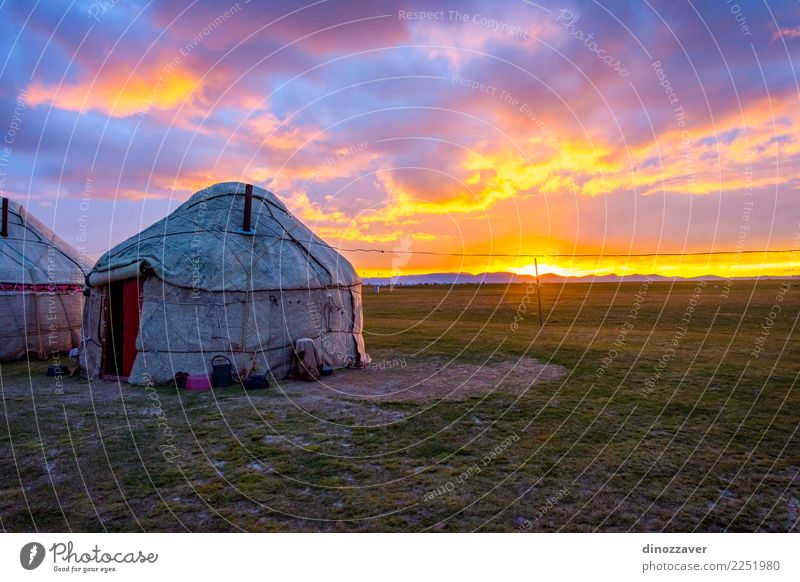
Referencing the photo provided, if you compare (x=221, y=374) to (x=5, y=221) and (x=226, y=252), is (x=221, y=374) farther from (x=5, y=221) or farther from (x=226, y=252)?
(x=5, y=221)

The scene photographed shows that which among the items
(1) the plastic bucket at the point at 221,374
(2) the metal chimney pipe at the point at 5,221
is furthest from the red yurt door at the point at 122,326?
(2) the metal chimney pipe at the point at 5,221

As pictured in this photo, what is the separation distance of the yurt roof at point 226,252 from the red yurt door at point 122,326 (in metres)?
0.42

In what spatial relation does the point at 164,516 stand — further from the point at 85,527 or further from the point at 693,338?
the point at 693,338

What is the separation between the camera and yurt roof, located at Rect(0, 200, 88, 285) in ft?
48.4

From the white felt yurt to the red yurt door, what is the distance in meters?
4.14

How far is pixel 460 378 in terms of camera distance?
11453mm

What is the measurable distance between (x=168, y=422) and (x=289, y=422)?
2.05 meters

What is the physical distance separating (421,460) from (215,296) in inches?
274

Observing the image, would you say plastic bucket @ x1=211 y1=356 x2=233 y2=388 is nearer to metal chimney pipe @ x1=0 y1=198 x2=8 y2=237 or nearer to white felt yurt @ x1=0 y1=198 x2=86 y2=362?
white felt yurt @ x1=0 y1=198 x2=86 y2=362

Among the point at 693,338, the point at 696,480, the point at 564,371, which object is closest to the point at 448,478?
the point at 696,480

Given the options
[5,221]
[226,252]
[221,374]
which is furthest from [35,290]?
[221,374]

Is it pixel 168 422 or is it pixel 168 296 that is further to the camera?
pixel 168 296

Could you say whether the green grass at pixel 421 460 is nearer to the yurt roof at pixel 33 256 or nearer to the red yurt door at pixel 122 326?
the red yurt door at pixel 122 326

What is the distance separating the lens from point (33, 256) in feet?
52.0
